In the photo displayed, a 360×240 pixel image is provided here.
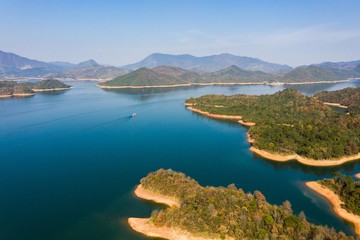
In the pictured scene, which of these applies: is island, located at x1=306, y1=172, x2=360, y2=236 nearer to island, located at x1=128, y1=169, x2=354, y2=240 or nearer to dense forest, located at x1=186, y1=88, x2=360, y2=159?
island, located at x1=128, y1=169, x2=354, y2=240

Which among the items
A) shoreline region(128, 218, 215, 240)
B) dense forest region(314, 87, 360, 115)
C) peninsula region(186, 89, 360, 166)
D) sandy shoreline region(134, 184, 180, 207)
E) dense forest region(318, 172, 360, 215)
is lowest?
shoreline region(128, 218, 215, 240)

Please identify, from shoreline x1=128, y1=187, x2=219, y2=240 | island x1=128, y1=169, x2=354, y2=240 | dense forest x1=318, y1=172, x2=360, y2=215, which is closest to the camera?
island x1=128, y1=169, x2=354, y2=240

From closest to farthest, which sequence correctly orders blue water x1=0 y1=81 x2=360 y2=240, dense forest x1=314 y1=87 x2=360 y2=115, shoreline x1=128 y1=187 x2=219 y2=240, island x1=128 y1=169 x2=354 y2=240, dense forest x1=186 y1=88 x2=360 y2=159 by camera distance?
1. island x1=128 y1=169 x2=354 y2=240
2. shoreline x1=128 y1=187 x2=219 y2=240
3. blue water x1=0 y1=81 x2=360 y2=240
4. dense forest x1=186 y1=88 x2=360 y2=159
5. dense forest x1=314 y1=87 x2=360 y2=115

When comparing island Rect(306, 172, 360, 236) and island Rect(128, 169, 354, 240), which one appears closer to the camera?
island Rect(128, 169, 354, 240)

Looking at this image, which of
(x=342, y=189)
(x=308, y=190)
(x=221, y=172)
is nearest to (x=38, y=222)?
(x=221, y=172)

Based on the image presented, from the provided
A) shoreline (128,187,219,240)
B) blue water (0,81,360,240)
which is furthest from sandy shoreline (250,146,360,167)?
shoreline (128,187,219,240)

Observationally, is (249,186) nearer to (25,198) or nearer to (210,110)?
(25,198)

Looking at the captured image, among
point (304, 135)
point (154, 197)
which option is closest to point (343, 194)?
point (304, 135)
